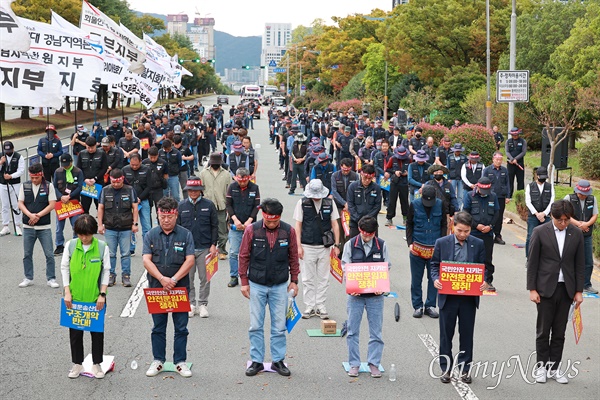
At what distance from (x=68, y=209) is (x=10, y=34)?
3075 millimetres

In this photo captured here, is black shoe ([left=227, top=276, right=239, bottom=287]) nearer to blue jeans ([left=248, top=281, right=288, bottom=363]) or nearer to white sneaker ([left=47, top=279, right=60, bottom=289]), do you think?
white sneaker ([left=47, top=279, right=60, bottom=289])

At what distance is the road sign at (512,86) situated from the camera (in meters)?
25.0

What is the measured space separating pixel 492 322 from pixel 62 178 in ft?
25.8

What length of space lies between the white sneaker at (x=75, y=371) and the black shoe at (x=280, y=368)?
205 centimetres

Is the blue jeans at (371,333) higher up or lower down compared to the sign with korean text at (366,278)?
lower down

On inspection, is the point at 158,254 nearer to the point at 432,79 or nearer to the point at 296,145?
the point at 296,145

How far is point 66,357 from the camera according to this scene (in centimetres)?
920

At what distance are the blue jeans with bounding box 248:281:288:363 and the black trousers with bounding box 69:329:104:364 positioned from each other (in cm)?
160

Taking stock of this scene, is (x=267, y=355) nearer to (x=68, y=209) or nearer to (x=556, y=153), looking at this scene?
(x=68, y=209)

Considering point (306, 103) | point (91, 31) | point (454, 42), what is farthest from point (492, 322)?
point (306, 103)

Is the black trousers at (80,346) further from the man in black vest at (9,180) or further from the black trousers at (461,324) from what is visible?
the man in black vest at (9,180)

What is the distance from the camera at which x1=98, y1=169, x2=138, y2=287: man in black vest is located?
482 inches

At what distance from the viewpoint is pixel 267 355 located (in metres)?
9.40

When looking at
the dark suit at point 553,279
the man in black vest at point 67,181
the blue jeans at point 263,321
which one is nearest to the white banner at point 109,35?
the man in black vest at point 67,181
